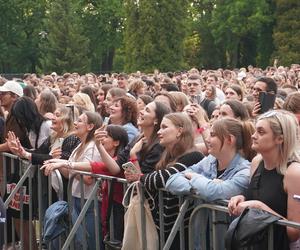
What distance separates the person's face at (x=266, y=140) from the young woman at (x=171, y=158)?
0.99m

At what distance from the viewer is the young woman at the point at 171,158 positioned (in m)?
5.76

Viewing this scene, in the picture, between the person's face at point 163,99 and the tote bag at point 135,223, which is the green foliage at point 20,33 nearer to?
the person's face at point 163,99

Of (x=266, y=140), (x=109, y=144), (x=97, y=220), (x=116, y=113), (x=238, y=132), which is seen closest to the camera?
(x=266, y=140)

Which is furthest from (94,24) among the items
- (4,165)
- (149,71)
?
(4,165)

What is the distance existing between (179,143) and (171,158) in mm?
145

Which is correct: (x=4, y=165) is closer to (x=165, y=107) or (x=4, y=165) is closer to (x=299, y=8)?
(x=165, y=107)

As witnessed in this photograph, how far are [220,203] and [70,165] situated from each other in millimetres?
2144

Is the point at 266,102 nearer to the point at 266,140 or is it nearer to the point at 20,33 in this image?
the point at 266,140

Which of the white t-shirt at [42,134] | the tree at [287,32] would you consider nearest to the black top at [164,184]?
the white t-shirt at [42,134]

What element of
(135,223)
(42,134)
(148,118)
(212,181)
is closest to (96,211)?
(135,223)

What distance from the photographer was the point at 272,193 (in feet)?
15.8

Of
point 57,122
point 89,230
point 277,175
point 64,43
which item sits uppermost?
point 64,43

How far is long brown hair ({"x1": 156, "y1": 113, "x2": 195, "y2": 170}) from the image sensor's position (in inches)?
237

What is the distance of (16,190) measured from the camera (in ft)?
25.6
